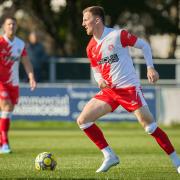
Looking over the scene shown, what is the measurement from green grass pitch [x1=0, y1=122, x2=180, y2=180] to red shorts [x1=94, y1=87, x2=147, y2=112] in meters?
0.88

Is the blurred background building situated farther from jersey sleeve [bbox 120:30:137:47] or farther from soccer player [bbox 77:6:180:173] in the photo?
jersey sleeve [bbox 120:30:137:47]

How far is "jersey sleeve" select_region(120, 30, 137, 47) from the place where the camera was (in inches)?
463

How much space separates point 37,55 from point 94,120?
14762mm

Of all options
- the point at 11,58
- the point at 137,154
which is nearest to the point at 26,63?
the point at 11,58

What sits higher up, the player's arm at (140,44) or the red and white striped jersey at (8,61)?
the player's arm at (140,44)

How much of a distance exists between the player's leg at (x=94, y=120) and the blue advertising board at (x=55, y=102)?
41.9 ft

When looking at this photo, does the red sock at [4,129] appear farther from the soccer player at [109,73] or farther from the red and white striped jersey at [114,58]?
the red and white striped jersey at [114,58]

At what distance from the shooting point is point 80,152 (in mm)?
15961

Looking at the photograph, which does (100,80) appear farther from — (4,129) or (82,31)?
(82,31)

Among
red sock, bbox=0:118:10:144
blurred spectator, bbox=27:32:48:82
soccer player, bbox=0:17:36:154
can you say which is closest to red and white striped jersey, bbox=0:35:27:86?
soccer player, bbox=0:17:36:154

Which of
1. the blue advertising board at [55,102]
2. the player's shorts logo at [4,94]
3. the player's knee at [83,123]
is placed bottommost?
the blue advertising board at [55,102]

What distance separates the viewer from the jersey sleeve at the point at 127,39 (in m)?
11.7

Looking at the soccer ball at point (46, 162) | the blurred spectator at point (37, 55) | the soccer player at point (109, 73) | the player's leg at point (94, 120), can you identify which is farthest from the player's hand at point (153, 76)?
the blurred spectator at point (37, 55)

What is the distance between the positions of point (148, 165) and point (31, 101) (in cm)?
1206
